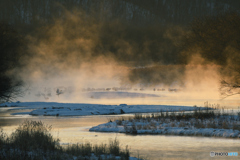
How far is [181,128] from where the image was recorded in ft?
93.6

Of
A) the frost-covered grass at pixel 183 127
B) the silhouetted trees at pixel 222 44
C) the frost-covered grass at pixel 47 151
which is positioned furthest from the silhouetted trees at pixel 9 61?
the silhouetted trees at pixel 222 44

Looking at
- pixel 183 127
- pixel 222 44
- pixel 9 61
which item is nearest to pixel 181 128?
pixel 183 127

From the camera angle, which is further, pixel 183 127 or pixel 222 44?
pixel 222 44

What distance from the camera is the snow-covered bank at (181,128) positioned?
84.8 feet

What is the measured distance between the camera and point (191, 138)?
80.9 ft

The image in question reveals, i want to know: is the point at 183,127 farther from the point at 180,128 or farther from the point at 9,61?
the point at 9,61

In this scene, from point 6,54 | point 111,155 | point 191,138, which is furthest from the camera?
point 6,54

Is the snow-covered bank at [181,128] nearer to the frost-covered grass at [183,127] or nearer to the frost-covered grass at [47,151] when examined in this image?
the frost-covered grass at [183,127]

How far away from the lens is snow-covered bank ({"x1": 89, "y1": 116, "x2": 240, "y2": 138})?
84.8 ft

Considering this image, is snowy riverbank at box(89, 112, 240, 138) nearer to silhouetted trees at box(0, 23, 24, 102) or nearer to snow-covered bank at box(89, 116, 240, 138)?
snow-covered bank at box(89, 116, 240, 138)

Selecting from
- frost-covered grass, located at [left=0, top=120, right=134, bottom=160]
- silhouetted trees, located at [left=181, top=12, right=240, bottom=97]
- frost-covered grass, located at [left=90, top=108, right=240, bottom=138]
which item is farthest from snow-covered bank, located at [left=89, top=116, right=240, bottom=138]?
frost-covered grass, located at [left=0, top=120, right=134, bottom=160]

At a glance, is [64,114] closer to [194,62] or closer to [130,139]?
[194,62]

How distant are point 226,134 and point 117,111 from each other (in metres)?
34.7

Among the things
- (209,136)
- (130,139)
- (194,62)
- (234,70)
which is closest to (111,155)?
(130,139)
